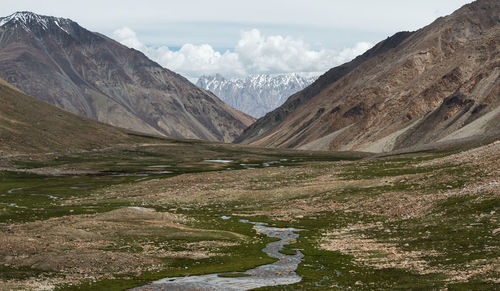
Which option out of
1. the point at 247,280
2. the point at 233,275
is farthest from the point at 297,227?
the point at 247,280

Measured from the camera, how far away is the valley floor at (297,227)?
40156 mm

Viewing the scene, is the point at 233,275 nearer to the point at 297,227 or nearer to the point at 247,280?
the point at 247,280

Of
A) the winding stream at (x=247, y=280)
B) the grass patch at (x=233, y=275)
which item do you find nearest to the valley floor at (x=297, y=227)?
the winding stream at (x=247, y=280)

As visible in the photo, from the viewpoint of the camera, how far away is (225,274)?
43.3 meters

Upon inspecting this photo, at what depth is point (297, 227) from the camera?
71.9 metres

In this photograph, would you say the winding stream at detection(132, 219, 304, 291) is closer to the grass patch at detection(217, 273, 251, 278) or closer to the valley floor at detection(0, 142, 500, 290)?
the grass patch at detection(217, 273, 251, 278)

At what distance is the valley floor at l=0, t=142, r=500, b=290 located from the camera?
40156 millimetres

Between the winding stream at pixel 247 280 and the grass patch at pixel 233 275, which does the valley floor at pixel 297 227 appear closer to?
the winding stream at pixel 247 280

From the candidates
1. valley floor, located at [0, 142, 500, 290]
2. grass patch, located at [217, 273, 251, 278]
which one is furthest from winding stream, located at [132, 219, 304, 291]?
valley floor, located at [0, 142, 500, 290]

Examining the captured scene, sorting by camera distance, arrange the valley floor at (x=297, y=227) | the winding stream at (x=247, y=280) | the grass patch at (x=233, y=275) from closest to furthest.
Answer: the winding stream at (x=247, y=280), the valley floor at (x=297, y=227), the grass patch at (x=233, y=275)

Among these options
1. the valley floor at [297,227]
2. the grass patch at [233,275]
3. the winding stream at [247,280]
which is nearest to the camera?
the winding stream at [247,280]

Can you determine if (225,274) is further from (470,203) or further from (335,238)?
(470,203)

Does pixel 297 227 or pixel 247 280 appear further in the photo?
pixel 297 227

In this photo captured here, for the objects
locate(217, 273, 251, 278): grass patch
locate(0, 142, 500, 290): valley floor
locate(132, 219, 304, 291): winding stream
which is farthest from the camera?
locate(217, 273, 251, 278): grass patch
